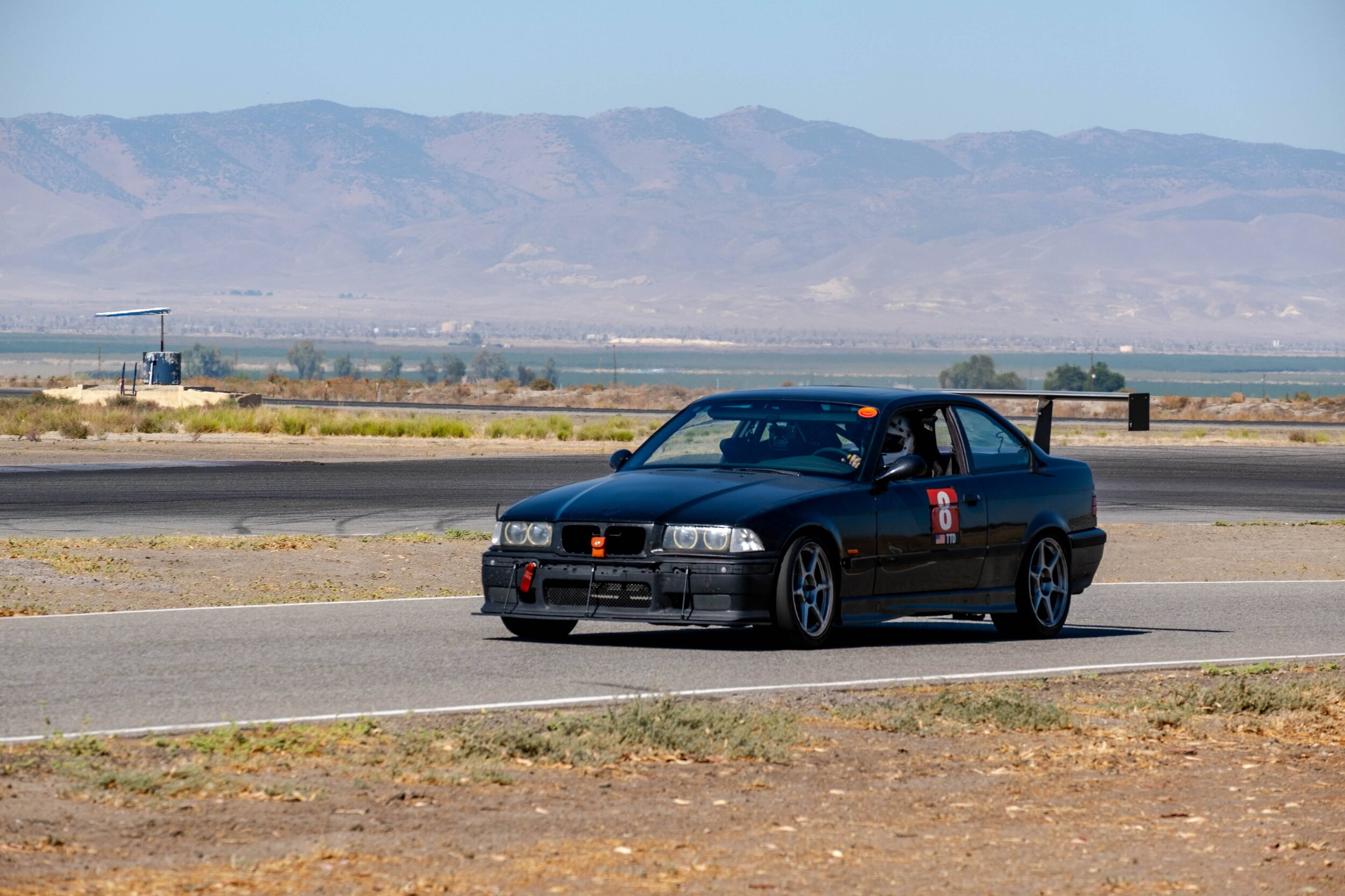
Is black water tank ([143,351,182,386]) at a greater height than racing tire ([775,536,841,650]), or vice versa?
black water tank ([143,351,182,386])

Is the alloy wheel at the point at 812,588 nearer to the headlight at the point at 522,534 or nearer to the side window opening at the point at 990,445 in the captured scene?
the headlight at the point at 522,534

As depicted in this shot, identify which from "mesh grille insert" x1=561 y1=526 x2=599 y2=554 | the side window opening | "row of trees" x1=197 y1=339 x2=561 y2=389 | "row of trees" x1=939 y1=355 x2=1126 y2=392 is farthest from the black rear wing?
"row of trees" x1=197 y1=339 x2=561 y2=389

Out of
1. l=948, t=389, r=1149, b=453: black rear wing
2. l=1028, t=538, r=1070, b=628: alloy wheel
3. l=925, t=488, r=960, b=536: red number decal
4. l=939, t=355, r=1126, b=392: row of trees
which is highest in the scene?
l=939, t=355, r=1126, b=392: row of trees

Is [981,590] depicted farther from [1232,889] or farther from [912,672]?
[1232,889]

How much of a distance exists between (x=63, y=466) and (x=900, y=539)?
87.4 feet

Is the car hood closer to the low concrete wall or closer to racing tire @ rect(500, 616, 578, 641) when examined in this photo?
racing tire @ rect(500, 616, 578, 641)

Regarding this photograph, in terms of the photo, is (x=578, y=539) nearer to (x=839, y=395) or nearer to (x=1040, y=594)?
(x=839, y=395)

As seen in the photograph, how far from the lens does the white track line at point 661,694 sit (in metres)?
8.65

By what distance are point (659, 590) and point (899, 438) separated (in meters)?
2.23

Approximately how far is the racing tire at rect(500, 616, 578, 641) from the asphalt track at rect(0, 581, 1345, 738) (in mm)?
117

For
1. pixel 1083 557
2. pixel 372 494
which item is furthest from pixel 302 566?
pixel 372 494

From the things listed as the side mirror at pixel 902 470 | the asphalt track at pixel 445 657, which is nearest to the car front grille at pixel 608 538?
the asphalt track at pixel 445 657

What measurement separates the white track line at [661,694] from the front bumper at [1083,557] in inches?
58.5

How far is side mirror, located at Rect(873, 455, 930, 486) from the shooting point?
12.0 metres
